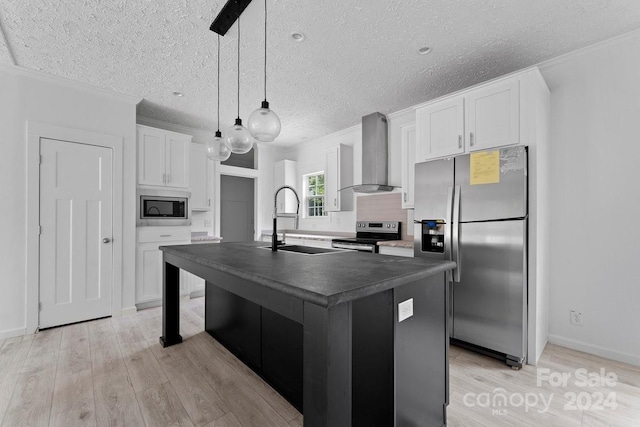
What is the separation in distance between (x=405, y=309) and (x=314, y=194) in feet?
14.1

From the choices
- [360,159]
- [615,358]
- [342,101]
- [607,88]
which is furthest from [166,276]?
[607,88]

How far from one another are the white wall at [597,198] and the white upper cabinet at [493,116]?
0.71 metres

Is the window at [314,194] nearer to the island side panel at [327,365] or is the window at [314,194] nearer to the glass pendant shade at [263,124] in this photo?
the glass pendant shade at [263,124]

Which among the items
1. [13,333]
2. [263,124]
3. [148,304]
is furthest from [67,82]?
[263,124]

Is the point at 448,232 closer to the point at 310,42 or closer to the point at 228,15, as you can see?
the point at 310,42

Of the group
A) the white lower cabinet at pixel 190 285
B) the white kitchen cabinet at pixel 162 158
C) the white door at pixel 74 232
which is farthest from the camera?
the white lower cabinet at pixel 190 285

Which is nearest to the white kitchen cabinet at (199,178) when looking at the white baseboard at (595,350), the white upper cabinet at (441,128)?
the white upper cabinet at (441,128)

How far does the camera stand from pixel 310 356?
1.04 metres

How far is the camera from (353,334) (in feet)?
4.01

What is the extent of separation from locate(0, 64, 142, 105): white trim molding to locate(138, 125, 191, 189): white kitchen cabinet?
1.21ft

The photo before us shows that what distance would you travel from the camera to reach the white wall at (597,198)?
2379 millimetres

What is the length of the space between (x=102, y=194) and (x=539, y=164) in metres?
4.48

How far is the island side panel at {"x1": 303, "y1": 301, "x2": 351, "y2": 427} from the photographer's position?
3.24 feet

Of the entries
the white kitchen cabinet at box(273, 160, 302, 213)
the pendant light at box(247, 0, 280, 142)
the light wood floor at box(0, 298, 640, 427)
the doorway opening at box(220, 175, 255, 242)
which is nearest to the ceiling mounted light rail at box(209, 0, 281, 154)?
the pendant light at box(247, 0, 280, 142)
